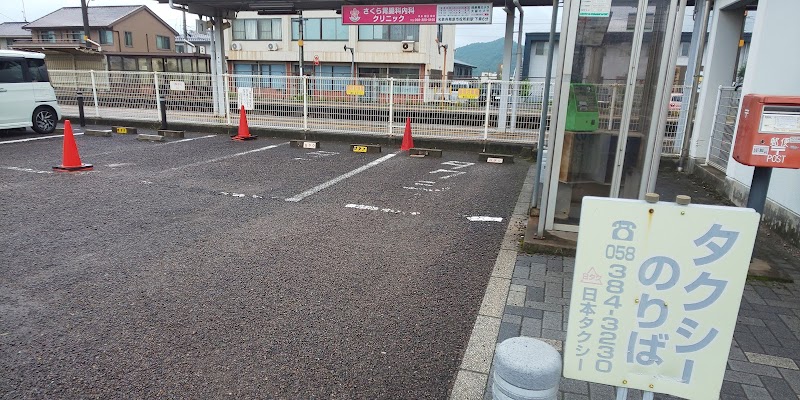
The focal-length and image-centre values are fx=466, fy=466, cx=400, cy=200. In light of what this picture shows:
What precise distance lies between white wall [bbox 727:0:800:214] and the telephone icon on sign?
399 centimetres

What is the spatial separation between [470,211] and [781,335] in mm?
3279

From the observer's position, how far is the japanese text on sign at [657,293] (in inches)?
65.9

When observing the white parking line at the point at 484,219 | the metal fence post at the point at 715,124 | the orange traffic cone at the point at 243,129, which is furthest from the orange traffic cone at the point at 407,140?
the metal fence post at the point at 715,124

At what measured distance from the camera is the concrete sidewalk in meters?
2.42

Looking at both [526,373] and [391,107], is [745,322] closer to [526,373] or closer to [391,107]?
[526,373]

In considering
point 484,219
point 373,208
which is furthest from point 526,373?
point 373,208

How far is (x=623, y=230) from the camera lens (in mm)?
1738

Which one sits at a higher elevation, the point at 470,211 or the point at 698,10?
the point at 698,10

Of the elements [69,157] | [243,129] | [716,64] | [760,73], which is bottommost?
[69,157]

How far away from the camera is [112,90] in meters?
13.0

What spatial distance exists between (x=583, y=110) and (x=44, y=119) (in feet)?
40.2

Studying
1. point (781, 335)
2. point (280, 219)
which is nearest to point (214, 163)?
point (280, 219)

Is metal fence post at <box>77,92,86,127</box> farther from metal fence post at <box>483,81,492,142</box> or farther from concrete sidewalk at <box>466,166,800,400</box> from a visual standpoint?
concrete sidewalk at <box>466,166,800,400</box>

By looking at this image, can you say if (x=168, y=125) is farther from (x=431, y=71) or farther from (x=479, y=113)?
(x=431, y=71)
